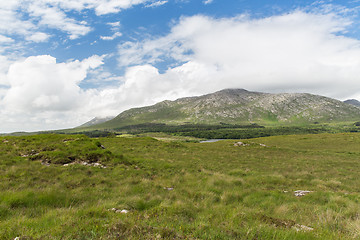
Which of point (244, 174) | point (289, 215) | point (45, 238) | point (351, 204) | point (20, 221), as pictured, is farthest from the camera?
point (244, 174)

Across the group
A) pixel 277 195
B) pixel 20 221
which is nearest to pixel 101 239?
pixel 20 221

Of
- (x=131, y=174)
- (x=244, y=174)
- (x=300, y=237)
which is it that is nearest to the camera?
(x=300, y=237)

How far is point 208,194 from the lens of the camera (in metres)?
12.4

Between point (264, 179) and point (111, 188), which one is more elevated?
point (111, 188)

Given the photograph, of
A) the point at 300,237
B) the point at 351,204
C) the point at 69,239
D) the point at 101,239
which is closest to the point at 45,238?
the point at 69,239

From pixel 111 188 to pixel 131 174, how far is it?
4946 mm

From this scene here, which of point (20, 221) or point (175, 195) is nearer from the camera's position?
point (20, 221)

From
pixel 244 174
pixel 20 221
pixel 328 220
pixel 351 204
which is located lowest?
pixel 244 174

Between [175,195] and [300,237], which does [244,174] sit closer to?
[175,195]

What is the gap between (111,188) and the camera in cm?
1378

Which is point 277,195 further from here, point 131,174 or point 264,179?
point 131,174

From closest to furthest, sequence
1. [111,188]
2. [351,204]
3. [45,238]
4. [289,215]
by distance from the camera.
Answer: [45,238]
[289,215]
[351,204]
[111,188]

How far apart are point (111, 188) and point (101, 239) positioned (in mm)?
9567

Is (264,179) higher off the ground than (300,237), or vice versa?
(300,237)
